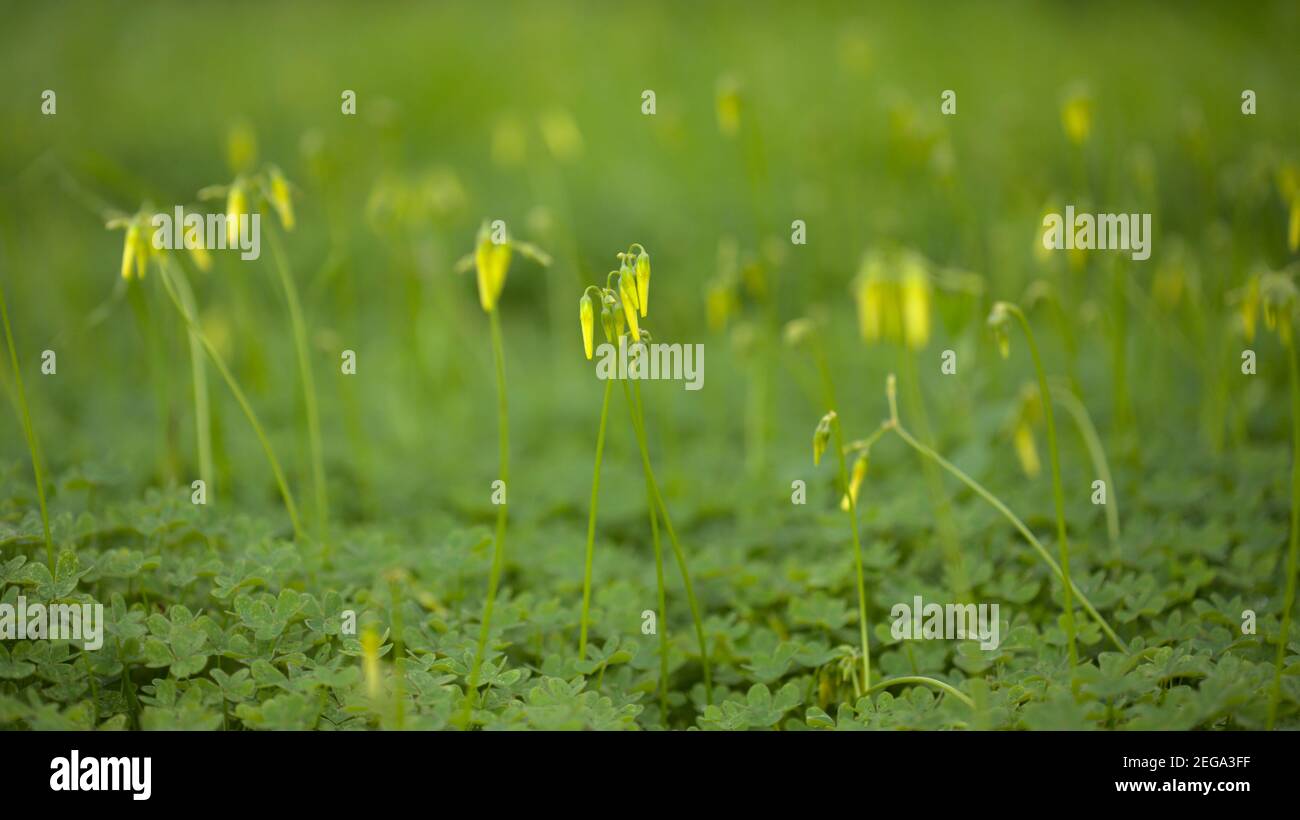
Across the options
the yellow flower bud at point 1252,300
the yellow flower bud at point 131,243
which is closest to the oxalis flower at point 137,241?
the yellow flower bud at point 131,243

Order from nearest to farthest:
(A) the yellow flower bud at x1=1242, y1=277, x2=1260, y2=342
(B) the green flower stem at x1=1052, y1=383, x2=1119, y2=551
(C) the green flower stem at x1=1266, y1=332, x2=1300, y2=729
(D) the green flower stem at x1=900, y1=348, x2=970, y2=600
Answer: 1. (C) the green flower stem at x1=1266, y1=332, x2=1300, y2=729
2. (A) the yellow flower bud at x1=1242, y1=277, x2=1260, y2=342
3. (D) the green flower stem at x1=900, y1=348, x2=970, y2=600
4. (B) the green flower stem at x1=1052, y1=383, x2=1119, y2=551

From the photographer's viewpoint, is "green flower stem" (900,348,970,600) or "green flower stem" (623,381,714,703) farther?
"green flower stem" (900,348,970,600)

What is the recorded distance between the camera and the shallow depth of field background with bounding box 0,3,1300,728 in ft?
7.89

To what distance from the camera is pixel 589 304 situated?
6.13 feet

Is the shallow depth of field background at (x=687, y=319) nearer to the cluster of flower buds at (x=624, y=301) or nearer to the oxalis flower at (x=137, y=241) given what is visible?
the oxalis flower at (x=137, y=241)

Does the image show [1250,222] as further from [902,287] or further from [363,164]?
[363,164]

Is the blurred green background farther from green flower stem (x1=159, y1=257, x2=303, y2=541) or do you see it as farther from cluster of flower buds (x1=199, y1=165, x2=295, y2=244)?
cluster of flower buds (x1=199, y1=165, x2=295, y2=244)

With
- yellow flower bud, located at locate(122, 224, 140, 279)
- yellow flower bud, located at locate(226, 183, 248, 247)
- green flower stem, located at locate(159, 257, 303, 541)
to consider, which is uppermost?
yellow flower bud, located at locate(226, 183, 248, 247)

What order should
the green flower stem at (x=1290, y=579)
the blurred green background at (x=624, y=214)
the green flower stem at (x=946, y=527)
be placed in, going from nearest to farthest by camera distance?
the green flower stem at (x=1290, y=579)
the green flower stem at (x=946, y=527)
the blurred green background at (x=624, y=214)

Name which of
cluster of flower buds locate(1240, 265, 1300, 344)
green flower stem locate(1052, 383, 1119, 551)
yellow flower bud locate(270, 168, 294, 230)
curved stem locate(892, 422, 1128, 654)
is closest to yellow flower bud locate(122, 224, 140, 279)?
yellow flower bud locate(270, 168, 294, 230)

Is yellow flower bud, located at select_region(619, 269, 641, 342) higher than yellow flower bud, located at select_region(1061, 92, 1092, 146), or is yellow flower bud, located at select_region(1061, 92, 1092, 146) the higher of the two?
yellow flower bud, located at select_region(1061, 92, 1092, 146)

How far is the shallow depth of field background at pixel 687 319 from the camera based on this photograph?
7.89ft
